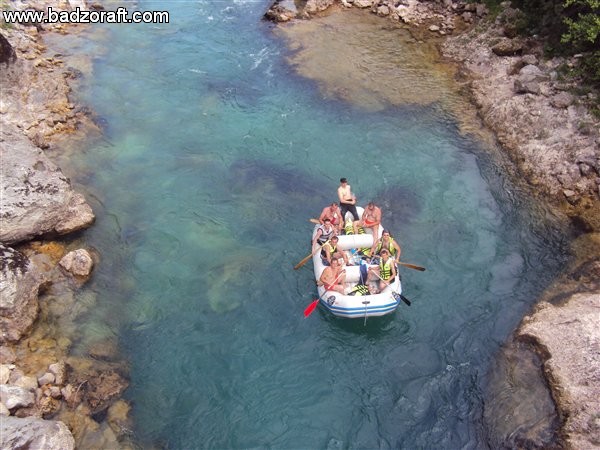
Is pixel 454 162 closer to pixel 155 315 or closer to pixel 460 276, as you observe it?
pixel 460 276

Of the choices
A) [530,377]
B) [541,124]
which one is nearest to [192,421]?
[530,377]

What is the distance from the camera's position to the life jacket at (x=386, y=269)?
35.1 feet

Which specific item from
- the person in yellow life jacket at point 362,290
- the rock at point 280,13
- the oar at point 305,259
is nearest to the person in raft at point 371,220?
the oar at point 305,259

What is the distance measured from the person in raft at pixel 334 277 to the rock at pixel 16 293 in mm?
6129

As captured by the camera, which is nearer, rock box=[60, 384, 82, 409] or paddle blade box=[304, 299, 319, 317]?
rock box=[60, 384, 82, 409]

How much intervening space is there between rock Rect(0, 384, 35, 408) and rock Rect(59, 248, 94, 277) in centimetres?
316

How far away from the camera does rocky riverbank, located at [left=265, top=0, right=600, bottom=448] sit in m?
8.77

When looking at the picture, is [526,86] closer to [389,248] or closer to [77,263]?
[389,248]

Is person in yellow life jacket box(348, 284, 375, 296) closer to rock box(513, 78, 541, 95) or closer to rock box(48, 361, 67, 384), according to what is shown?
rock box(48, 361, 67, 384)

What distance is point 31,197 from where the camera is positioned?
11.8m

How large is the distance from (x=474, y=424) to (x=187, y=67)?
52.4 ft

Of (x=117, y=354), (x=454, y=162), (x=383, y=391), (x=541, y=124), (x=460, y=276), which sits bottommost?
(x=117, y=354)

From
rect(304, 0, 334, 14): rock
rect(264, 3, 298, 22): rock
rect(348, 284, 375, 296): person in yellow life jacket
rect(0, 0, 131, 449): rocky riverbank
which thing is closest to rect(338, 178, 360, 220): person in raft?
rect(348, 284, 375, 296): person in yellow life jacket

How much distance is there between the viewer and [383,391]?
9633 mm
